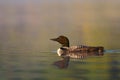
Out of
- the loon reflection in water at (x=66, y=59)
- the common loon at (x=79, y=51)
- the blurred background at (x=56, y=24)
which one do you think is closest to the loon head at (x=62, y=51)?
the common loon at (x=79, y=51)

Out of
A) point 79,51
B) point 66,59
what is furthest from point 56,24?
point 66,59

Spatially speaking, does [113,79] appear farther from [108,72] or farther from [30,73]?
[30,73]

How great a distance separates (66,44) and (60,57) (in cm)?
194

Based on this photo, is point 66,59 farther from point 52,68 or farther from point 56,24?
point 56,24

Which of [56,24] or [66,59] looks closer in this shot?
[66,59]

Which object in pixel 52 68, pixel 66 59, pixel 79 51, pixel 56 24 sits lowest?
pixel 52 68

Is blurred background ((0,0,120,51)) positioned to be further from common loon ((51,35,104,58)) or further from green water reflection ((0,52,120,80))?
green water reflection ((0,52,120,80))

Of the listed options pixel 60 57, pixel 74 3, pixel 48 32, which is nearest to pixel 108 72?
pixel 60 57

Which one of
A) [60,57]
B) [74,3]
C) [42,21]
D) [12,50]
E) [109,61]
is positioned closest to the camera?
[109,61]

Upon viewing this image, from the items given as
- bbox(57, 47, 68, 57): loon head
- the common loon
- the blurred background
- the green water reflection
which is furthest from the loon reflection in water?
the blurred background

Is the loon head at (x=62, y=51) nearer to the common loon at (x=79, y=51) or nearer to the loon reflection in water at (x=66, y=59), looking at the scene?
the common loon at (x=79, y=51)

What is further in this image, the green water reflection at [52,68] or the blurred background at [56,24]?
the blurred background at [56,24]

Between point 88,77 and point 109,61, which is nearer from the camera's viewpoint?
point 88,77

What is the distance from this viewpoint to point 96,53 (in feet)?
70.0
